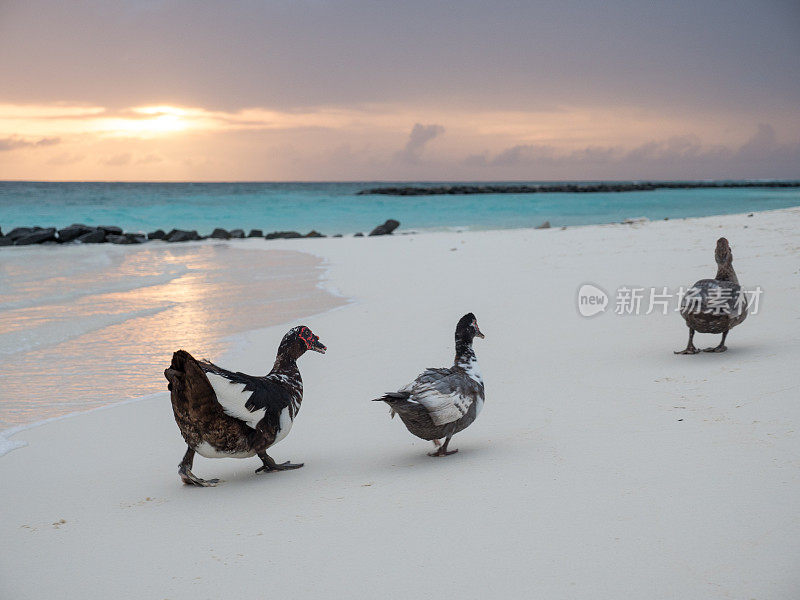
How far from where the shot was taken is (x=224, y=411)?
477 centimetres

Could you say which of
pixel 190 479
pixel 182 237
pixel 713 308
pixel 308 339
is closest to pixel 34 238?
pixel 182 237

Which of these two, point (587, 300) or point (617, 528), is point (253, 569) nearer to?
point (617, 528)

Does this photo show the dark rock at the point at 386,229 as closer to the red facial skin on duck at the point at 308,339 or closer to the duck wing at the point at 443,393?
the red facial skin on duck at the point at 308,339

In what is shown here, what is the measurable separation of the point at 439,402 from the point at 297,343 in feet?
4.56

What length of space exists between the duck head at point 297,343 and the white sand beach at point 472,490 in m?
0.78

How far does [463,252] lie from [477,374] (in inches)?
604

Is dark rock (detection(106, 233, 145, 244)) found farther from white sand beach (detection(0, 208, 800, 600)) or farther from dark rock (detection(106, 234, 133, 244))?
white sand beach (detection(0, 208, 800, 600))

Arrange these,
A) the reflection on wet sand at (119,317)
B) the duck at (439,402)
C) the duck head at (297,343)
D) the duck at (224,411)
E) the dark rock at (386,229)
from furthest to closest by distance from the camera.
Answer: the dark rock at (386,229) < the reflection on wet sand at (119,317) < the duck head at (297,343) < the duck at (439,402) < the duck at (224,411)

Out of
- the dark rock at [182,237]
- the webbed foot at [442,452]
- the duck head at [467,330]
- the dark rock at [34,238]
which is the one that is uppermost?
the duck head at [467,330]

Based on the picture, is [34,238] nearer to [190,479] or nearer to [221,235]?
[221,235]

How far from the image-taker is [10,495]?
497 centimetres

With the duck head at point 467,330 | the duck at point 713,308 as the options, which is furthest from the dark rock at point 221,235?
the duck head at point 467,330

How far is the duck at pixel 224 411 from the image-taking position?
15.3 ft

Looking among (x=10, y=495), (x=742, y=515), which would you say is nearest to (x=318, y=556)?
(x=742, y=515)
